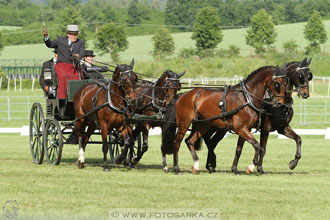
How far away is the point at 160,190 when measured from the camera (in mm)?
10516

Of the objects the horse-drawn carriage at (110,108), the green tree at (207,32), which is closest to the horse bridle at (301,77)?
the horse-drawn carriage at (110,108)

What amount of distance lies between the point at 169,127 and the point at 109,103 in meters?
1.21

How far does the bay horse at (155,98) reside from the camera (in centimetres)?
1308

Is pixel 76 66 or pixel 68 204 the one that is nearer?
pixel 68 204

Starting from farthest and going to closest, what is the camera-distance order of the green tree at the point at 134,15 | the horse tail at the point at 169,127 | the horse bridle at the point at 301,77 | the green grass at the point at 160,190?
the green tree at the point at 134,15
the horse tail at the point at 169,127
the horse bridle at the point at 301,77
the green grass at the point at 160,190

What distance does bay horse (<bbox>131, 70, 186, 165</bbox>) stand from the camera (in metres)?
13.1

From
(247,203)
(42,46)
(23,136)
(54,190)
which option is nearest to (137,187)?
(54,190)

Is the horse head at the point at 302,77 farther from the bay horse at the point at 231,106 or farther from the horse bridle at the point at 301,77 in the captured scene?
the bay horse at the point at 231,106

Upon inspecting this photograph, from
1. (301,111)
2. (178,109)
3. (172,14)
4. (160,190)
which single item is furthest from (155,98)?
(172,14)

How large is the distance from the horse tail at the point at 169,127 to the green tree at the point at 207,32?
7250 centimetres

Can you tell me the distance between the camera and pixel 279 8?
5236 inches

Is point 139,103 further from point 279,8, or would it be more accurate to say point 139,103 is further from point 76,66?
point 279,8

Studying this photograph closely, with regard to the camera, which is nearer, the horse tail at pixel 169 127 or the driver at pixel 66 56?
the horse tail at pixel 169 127

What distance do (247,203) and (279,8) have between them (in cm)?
12693
